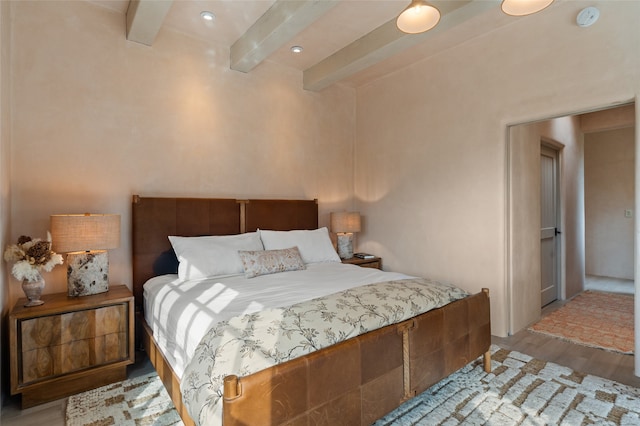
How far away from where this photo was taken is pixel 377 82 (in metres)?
4.46

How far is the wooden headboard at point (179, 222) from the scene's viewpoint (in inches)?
117

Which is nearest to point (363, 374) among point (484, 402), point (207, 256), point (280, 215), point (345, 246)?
point (484, 402)

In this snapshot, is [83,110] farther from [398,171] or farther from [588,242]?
[588,242]

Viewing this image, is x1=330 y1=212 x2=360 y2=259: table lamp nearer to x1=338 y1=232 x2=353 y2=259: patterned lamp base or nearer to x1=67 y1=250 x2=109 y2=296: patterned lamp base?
x1=338 y1=232 x2=353 y2=259: patterned lamp base

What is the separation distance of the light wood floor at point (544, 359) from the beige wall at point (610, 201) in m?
3.86

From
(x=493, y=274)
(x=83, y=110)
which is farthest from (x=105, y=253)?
(x=493, y=274)

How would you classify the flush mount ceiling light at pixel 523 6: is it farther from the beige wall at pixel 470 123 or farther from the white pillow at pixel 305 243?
the white pillow at pixel 305 243

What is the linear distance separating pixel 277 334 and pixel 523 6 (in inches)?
86.0

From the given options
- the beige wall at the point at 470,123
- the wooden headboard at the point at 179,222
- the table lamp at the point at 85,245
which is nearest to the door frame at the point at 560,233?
the beige wall at the point at 470,123

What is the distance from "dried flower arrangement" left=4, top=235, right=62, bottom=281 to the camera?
2186mm

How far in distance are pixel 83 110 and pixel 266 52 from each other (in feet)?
5.46

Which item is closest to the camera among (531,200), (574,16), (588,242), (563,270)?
(574,16)

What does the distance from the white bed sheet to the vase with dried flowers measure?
699 millimetres

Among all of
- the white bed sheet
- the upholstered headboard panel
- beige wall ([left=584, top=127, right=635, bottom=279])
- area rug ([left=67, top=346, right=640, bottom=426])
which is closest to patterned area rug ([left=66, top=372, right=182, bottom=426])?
area rug ([left=67, top=346, right=640, bottom=426])
